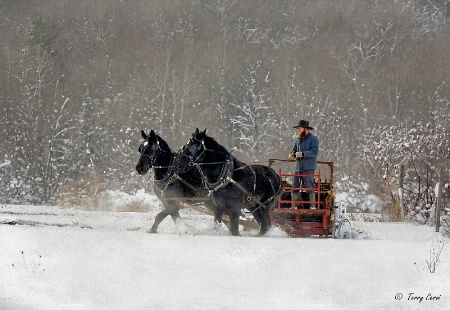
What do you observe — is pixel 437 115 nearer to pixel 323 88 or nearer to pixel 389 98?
pixel 389 98

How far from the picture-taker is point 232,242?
456 inches

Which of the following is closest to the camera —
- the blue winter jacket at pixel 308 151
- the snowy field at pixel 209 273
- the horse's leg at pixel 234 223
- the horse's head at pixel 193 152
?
the snowy field at pixel 209 273

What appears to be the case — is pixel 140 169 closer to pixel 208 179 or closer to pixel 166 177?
pixel 166 177

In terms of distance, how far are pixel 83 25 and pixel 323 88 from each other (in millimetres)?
19360

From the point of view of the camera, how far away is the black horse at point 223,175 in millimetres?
13352

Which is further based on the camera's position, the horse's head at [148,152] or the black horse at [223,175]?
the horse's head at [148,152]

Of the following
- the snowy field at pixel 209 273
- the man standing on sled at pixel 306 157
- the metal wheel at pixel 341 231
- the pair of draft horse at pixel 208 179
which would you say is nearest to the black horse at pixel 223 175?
the pair of draft horse at pixel 208 179

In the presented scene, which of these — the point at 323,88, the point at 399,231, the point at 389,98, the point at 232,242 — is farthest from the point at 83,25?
the point at 232,242

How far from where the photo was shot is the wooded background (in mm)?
42438

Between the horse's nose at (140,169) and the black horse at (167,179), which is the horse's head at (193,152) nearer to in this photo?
the black horse at (167,179)

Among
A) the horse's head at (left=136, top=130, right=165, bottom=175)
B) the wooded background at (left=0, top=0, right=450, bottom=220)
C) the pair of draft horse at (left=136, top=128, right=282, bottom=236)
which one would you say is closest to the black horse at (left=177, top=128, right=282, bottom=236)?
the pair of draft horse at (left=136, top=128, right=282, bottom=236)

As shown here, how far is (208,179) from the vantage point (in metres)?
13.4

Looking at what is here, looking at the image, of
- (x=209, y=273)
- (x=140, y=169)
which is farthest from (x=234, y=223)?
(x=209, y=273)

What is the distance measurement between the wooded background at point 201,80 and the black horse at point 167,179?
21.4 meters
